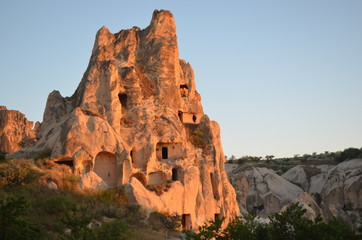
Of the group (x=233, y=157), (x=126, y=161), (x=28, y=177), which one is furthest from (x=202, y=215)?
(x=233, y=157)

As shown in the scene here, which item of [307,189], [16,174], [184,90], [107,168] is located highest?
[184,90]

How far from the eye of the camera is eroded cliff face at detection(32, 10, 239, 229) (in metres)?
23.7

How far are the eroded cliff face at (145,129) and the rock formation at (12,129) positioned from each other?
15.3 m

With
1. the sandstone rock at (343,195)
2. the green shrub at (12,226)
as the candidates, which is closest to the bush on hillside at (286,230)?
the green shrub at (12,226)

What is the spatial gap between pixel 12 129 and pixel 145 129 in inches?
941

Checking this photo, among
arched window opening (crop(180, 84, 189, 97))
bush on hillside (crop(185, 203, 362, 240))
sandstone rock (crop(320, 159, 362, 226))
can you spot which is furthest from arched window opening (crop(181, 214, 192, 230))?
sandstone rock (crop(320, 159, 362, 226))

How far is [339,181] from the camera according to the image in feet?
140

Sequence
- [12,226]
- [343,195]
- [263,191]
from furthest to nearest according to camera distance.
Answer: [263,191] < [343,195] < [12,226]

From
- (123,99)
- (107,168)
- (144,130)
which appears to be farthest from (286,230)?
(123,99)

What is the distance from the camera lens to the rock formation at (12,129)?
4384cm

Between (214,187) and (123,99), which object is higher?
(123,99)

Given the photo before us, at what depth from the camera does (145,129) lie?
27.0 meters

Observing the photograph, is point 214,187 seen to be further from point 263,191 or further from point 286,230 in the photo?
point 263,191

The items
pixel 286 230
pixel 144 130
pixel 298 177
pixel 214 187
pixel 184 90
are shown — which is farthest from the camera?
pixel 298 177
